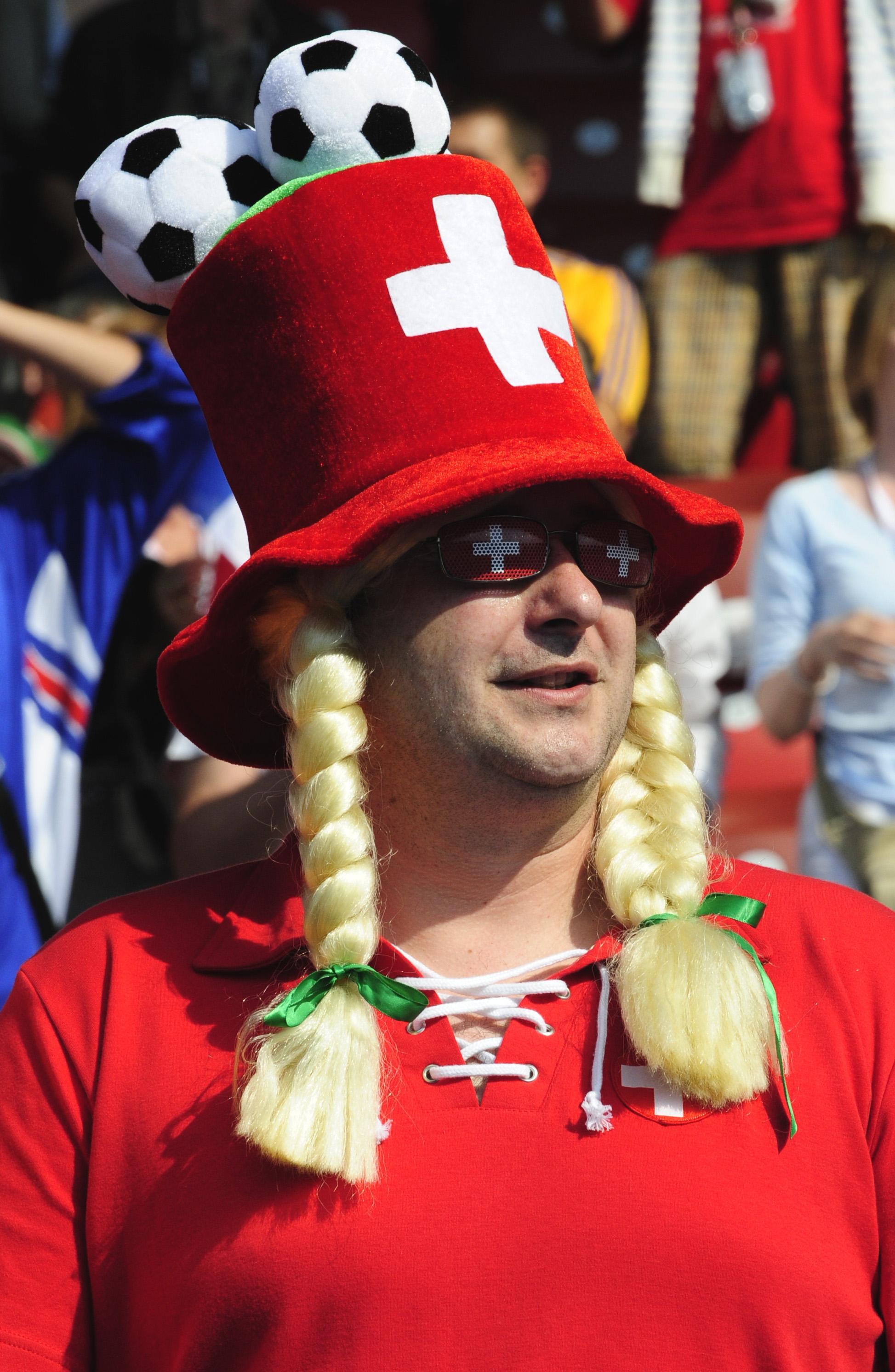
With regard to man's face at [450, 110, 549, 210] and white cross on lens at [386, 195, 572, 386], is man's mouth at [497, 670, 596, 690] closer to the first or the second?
white cross on lens at [386, 195, 572, 386]

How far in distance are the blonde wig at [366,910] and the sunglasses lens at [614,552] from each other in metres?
0.20

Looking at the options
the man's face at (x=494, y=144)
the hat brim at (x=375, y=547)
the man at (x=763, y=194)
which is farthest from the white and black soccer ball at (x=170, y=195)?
the man at (x=763, y=194)

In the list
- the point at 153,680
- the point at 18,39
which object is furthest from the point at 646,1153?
the point at 18,39

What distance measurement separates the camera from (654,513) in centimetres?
215

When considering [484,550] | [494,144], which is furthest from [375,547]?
[494,144]

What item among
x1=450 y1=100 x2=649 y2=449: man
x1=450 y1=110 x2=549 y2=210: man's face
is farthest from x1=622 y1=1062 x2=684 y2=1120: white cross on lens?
x1=450 y1=110 x2=549 y2=210: man's face

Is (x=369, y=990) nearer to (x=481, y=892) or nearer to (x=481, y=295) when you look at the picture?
(x=481, y=892)

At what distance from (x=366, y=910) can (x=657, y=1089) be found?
0.41 m

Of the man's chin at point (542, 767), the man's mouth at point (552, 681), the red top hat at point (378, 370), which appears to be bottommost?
the man's chin at point (542, 767)

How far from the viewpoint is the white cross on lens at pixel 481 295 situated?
198 centimetres

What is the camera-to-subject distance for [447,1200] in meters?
1.75

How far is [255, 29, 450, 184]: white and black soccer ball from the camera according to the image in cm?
205

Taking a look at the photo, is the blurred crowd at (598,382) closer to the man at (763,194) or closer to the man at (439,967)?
the man at (763,194)

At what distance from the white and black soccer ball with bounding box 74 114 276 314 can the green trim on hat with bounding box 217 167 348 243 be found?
0.26 ft
